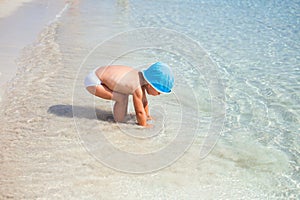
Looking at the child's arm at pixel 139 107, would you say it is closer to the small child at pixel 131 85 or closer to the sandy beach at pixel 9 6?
the small child at pixel 131 85

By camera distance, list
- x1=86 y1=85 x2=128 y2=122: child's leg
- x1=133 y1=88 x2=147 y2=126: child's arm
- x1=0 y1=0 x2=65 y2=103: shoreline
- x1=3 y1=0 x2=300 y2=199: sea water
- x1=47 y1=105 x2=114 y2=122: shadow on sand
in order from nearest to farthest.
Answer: x1=3 y1=0 x2=300 y2=199: sea water → x1=133 y1=88 x2=147 y2=126: child's arm → x1=86 y1=85 x2=128 y2=122: child's leg → x1=47 y1=105 x2=114 y2=122: shadow on sand → x1=0 y1=0 x2=65 y2=103: shoreline

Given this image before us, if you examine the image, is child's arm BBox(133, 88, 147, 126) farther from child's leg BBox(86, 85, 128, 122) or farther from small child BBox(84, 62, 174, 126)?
child's leg BBox(86, 85, 128, 122)

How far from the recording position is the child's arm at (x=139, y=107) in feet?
12.1

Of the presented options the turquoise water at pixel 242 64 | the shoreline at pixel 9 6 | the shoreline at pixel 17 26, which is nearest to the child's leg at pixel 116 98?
the turquoise water at pixel 242 64

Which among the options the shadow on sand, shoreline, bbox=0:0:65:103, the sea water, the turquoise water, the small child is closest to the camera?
the sea water

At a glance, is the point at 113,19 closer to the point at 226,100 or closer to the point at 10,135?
the point at 226,100

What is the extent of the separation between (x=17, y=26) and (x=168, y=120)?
4.73m

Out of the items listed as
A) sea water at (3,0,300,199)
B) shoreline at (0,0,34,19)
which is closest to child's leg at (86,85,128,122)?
sea water at (3,0,300,199)

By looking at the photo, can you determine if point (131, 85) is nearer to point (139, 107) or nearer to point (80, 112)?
point (139, 107)

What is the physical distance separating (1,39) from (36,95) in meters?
2.65

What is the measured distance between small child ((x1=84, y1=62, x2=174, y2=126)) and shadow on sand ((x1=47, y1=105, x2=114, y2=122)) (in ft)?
0.71

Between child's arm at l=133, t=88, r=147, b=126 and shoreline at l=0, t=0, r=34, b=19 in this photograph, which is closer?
child's arm at l=133, t=88, r=147, b=126

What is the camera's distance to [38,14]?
364 inches

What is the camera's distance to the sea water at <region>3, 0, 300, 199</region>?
3.05m
